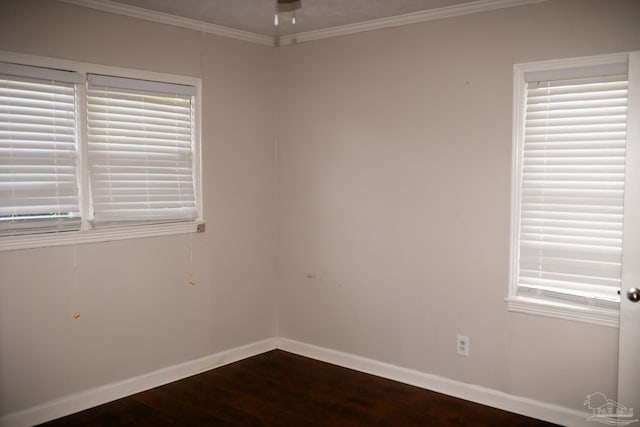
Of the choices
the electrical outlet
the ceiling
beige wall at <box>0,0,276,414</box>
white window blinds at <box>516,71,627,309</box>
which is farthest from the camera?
the electrical outlet

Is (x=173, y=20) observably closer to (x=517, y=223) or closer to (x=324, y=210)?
(x=324, y=210)

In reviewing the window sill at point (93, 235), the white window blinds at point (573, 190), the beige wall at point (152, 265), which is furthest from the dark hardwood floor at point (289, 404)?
the window sill at point (93, 235)

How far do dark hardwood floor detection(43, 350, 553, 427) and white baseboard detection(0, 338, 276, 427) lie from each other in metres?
0.05

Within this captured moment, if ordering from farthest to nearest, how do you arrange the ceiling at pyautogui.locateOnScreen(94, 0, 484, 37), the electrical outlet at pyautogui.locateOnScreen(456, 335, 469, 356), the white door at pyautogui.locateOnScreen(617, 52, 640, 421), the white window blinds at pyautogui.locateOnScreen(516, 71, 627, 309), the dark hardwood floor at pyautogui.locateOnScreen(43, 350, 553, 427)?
the electrical outlet at pyautogui.locateOnScreen(456, 335, 469, 356) → the ceiling at pyautogui.locateOnScreen(94, 0, 484, 37) → the dark hardwood floor at pyautogui.locateOnScreen(43, 350, 553, 427) → the white window blinds at pyautogui.locateOnScreen(516, 71, 627, 309) → the white door at pyautogui.locateOnScreen(617, 52, 640, 421)

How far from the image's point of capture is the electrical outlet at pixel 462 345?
3596 millimetres

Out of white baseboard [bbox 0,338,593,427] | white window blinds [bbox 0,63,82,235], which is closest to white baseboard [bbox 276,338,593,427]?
white baseboard [bbox 0,338,593,427]

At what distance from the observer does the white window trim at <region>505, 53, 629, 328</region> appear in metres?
3.05

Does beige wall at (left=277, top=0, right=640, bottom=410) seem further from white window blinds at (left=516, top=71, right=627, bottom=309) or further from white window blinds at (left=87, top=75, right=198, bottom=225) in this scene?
white window blinds at (left=87, top=75, right=198, bottom=225)

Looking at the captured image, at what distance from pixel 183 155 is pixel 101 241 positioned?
0.82 metres

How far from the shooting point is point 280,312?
181 inches

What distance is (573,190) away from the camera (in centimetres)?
316

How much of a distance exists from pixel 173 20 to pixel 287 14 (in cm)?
76

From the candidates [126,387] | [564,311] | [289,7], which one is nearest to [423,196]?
[564,311]

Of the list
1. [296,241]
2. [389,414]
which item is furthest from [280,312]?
[389,414]
